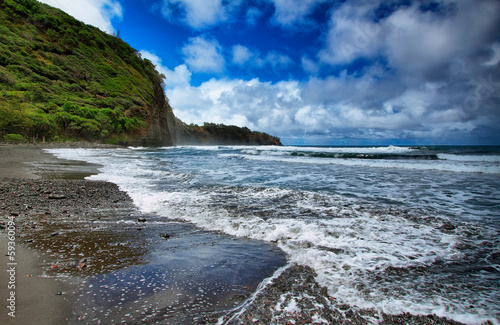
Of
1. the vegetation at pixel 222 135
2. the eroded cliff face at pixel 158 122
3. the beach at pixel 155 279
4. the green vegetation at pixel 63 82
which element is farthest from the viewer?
the vegetation at pixel 222 135

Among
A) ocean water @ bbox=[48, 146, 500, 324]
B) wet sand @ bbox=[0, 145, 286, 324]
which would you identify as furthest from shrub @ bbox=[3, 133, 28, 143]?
wet sand @ bbox=[0, 145, 286, 324]

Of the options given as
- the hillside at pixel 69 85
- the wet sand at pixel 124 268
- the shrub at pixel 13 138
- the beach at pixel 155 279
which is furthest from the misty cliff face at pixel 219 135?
the beach at pixel 155 279

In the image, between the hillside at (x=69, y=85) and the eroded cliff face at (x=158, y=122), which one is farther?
the eroded cliff face at (x=158, y=122)

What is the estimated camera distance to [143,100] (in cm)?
5066

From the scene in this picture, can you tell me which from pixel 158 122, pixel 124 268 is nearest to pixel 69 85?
pixel 158 122

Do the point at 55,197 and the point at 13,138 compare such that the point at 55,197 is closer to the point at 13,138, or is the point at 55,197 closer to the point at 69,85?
the point at 13,138

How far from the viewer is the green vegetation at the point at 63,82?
32894 mm

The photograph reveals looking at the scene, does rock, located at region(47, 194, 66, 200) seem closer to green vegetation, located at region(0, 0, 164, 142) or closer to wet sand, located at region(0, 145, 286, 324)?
wet sand, located at region(0, 145, 286, 324)

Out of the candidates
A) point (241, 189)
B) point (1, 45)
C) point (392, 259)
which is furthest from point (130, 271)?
point (1, 45)

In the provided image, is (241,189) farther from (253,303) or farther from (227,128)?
(227,128)

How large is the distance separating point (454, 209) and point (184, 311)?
6.51 m

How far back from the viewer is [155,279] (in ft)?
7.41

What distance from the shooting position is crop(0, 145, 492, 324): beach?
1.74m

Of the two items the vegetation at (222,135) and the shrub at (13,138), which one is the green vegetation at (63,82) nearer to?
the shrub at (13,138)
